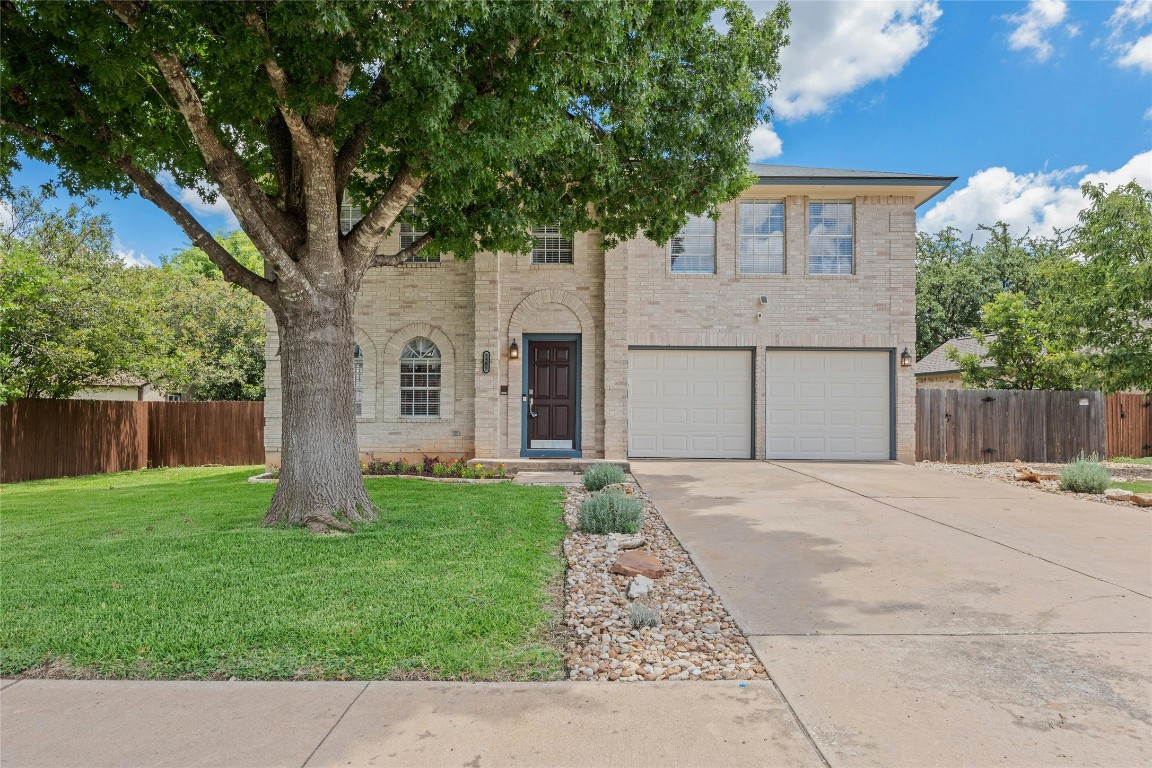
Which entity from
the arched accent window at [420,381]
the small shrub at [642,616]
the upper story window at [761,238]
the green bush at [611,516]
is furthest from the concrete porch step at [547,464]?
the small shrub at [642,616]

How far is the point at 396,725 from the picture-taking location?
268 centimetres

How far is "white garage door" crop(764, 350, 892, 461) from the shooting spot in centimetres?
1342

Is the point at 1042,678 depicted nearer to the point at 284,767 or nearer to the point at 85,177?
the point at 284,767

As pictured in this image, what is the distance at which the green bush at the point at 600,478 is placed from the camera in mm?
9000

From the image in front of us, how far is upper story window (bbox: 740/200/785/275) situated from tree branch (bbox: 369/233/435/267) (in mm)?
7812

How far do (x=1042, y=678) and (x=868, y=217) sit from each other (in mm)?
11968

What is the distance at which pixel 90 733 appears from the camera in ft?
8.75

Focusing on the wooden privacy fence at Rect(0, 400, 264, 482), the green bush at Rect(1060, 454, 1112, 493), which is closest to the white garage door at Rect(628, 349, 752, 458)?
the green bush at Rect(1060, 454, 1112, 493)

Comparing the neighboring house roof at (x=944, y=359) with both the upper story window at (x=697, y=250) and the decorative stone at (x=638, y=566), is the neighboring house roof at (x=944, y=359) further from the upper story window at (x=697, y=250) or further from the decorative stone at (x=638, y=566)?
the decorative stone at (x=638, y=566)

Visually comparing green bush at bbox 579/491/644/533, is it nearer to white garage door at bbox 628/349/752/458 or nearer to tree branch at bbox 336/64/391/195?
tree branch at bbox 336/64/391/195

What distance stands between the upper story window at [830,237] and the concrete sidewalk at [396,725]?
1186 cm

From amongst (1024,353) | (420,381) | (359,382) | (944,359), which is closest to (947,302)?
(944,359)

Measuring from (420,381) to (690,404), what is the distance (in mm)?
5602

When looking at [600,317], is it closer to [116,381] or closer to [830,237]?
[830,237]
